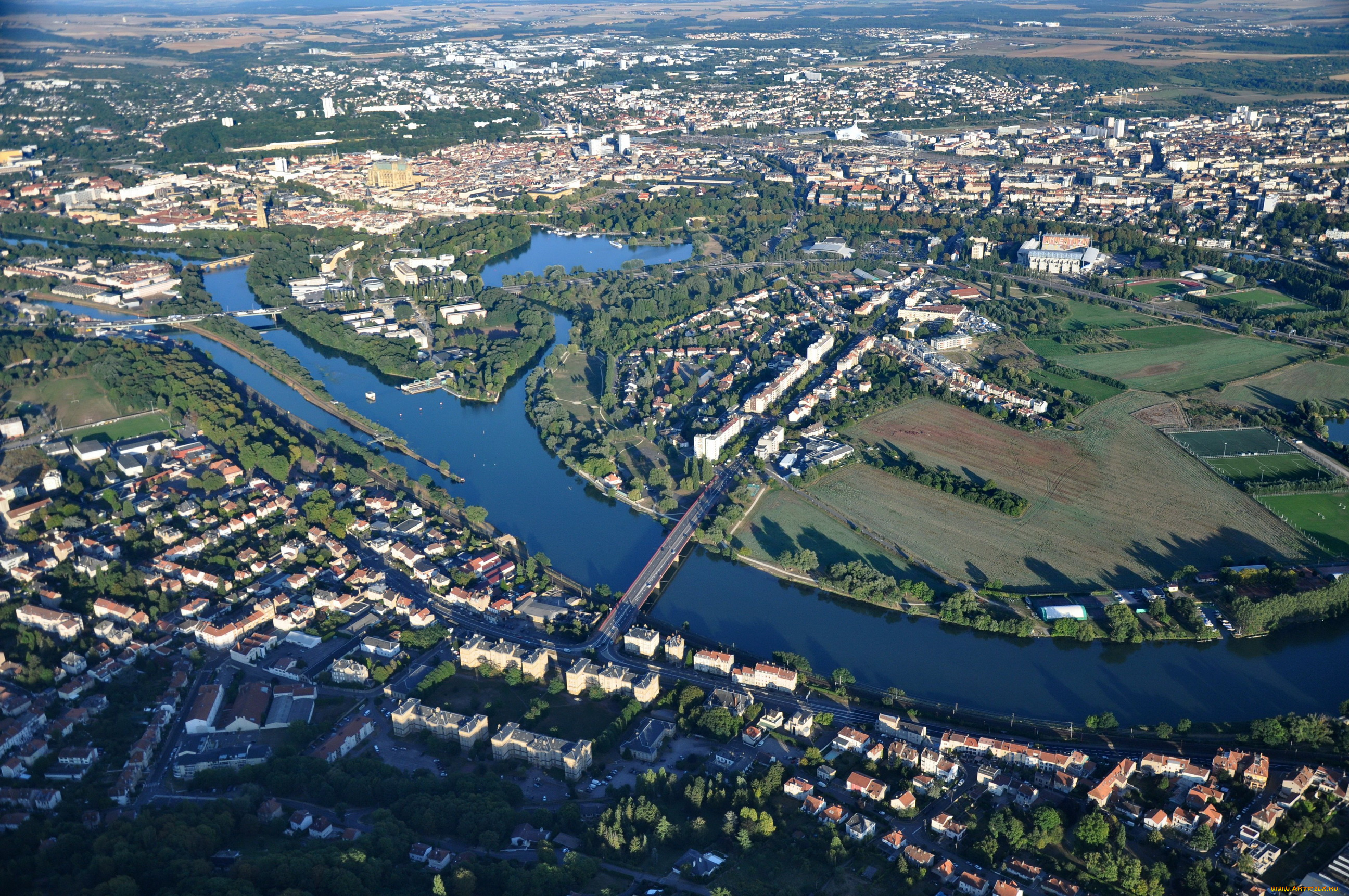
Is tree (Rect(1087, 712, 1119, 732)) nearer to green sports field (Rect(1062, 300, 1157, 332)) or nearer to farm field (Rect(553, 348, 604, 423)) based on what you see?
farm field (Rect(553, 348, 604, 423))

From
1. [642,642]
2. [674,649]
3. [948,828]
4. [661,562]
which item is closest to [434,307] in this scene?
[661,562]

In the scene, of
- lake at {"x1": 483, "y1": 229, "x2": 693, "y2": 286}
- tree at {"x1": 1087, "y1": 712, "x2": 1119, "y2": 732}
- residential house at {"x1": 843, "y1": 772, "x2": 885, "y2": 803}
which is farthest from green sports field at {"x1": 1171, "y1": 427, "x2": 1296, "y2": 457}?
lake at {"x1": 483, "y1": 229, "x2": 693, "y2": 286}

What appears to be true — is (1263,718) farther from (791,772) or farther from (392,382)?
(392,382)

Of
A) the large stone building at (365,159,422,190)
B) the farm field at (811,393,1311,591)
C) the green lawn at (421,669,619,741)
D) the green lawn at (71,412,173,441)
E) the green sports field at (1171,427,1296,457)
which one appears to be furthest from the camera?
the large stone building at (365,159,422,190)

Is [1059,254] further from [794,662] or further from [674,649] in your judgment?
[674,649]

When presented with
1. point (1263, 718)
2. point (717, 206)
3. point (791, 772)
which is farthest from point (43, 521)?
point (717, 206)

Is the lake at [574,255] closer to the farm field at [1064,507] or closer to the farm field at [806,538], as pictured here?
the farm field at [1064,507]
